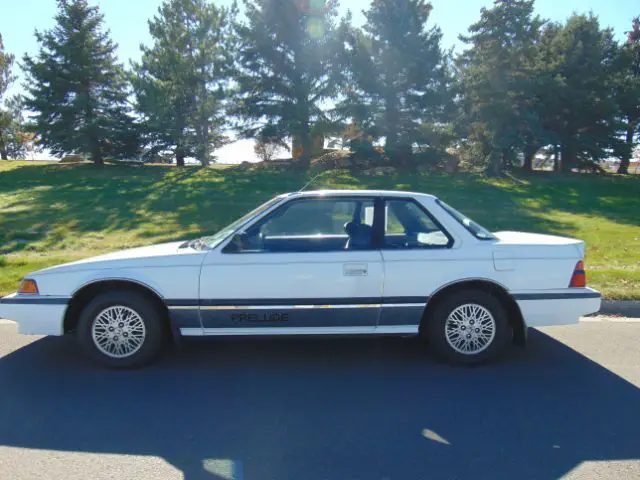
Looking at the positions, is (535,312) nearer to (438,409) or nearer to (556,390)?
(556,390)

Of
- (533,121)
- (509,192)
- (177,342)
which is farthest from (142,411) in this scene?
(533,121)

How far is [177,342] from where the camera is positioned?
451cm

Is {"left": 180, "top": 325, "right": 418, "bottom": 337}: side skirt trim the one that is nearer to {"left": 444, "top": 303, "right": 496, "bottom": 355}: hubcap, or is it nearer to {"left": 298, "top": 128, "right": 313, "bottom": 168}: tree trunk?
{"left": 444, "top": 303, "right": 496, "bottom": 355}: hubcap

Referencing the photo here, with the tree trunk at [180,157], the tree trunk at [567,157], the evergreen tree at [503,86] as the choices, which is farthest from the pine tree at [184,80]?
the tree trunk at [567,157]

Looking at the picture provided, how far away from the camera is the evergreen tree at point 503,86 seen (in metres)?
26.8

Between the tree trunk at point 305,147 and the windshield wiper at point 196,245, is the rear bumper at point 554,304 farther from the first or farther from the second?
the tree trunk at point 305,147

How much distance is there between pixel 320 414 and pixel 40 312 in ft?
8.82

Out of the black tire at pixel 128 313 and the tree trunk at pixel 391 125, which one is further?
the tree trunk at pixel 391 125

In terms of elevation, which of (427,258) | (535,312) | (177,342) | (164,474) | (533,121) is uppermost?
(533,121)

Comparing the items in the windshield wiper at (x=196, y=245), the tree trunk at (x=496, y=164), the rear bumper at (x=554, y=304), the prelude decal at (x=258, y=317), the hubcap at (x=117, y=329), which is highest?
the tree trunk at (x=496, y=164)

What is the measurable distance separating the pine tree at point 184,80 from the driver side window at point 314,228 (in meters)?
24.0

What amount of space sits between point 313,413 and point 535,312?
2.28 m

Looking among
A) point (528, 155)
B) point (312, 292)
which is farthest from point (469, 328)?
point (528, 155)

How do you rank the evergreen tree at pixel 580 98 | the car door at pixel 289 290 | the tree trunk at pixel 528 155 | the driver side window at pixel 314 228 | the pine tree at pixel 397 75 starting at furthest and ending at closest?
the tree trunk at pixel 528 155 → the evergreen tree at pixel 580 98 → the pine tree at pixel 397 75 → the driver side window at pixel 314 228 → the car door at pixel 289 290
